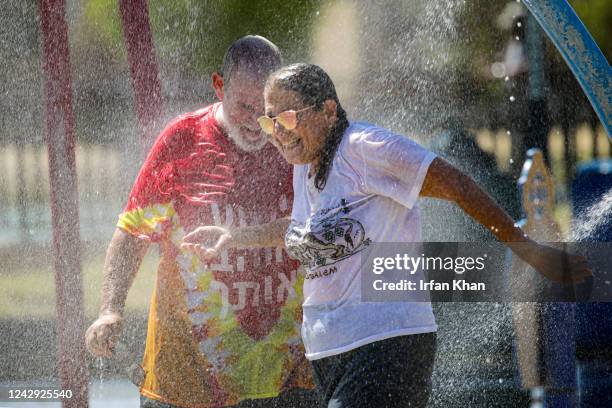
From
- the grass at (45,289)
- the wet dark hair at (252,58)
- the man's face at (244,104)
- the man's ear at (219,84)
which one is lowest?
the grass at (45,289)

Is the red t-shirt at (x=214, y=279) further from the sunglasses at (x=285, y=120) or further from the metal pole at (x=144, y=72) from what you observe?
the metal pole at (x=144, y=72)

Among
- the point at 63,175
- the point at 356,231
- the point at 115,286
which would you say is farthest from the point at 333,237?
the point at 63,175

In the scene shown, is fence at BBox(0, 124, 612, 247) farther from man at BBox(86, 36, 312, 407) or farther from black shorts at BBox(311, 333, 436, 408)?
black shorts at BBox(311, 333, 436, 408)

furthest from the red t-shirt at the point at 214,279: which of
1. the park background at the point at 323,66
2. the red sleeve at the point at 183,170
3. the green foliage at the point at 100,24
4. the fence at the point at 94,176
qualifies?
the green foliage at the point at 100,24

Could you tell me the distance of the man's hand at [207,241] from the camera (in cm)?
272

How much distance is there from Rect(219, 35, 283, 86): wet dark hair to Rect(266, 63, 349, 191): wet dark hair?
42 centimetres

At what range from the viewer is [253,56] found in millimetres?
→ 2928

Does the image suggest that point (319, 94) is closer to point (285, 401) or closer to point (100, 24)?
point (285, 401)

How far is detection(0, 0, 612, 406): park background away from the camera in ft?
15.2

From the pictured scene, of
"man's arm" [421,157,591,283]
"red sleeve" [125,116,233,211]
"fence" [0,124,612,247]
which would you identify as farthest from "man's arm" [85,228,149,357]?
"fence" [0,124,612,247]

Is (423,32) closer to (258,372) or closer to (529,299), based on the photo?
(529,299)

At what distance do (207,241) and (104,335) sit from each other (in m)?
0.49

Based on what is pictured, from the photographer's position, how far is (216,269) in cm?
301

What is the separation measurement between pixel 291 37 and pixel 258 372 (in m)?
2.21
